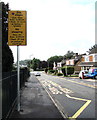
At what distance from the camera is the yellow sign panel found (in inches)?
321

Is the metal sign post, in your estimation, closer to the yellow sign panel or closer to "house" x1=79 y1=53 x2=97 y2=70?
the yellow sign panel

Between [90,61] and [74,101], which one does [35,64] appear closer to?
[90,61]

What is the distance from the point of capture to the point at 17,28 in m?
8.23

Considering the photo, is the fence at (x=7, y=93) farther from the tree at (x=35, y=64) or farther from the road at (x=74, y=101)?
the tree at (x=35, y=64)

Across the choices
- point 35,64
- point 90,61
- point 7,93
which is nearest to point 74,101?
point 7,93

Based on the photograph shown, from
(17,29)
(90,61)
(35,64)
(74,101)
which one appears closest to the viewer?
(17,29)

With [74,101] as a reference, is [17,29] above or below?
above

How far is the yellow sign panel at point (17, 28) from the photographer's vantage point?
8148 mm

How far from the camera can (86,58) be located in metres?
57.1

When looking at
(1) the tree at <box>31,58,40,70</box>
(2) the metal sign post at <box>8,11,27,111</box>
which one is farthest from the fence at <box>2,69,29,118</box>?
(1) the tree at <box>31,58,40,70</box>

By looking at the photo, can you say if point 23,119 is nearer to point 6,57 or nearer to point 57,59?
point 6,57

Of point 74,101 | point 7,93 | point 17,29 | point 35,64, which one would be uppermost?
point 17,29

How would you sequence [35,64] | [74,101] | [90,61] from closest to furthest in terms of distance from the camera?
1. [74,101]
2. [90,61]
3. [35,64]

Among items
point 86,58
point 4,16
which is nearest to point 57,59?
point 86,58
